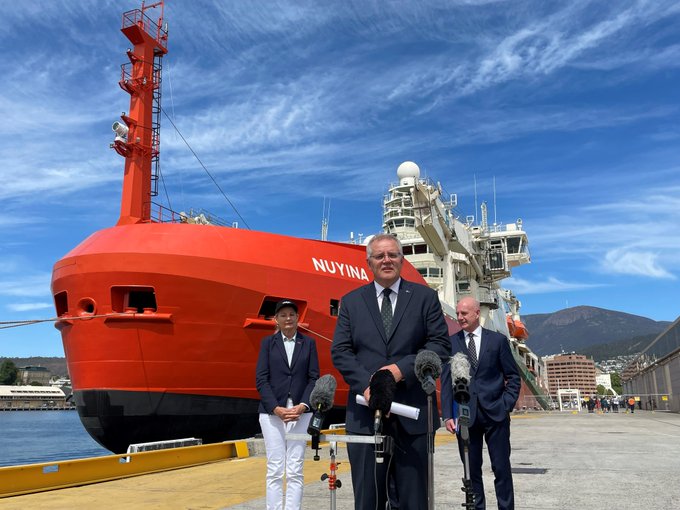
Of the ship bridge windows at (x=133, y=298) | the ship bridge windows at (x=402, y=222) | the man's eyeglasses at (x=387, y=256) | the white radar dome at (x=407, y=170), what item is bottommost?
the man's eyeglasses at (x=387, y=256)

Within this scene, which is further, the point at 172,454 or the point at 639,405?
the point at 639,405

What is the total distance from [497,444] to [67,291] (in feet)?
35.0

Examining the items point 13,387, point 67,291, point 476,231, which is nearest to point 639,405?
point 476,231

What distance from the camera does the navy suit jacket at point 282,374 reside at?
4562 millimetres

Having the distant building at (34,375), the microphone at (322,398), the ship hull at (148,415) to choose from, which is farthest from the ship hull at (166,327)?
the distant building at (34,375)

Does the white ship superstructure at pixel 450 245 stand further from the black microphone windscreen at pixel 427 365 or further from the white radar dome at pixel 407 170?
the black microphone windscreen at pixel 427 365

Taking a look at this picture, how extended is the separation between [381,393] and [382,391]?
1cm

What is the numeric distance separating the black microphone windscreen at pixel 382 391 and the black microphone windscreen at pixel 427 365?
0.44 feet

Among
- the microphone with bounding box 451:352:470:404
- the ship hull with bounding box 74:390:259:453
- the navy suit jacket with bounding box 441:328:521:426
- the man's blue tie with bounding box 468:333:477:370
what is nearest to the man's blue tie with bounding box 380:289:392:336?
the microphone with bounding box 451:352:470:404

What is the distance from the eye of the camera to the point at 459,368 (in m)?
3.26

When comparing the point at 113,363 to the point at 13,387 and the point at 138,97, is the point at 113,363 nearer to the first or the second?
the point at 138,97

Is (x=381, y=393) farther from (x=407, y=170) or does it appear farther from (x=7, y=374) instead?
(x=7, y=374)

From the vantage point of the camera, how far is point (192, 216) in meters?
16.5

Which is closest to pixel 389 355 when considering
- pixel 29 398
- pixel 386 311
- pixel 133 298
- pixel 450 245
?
pixel 386 311
